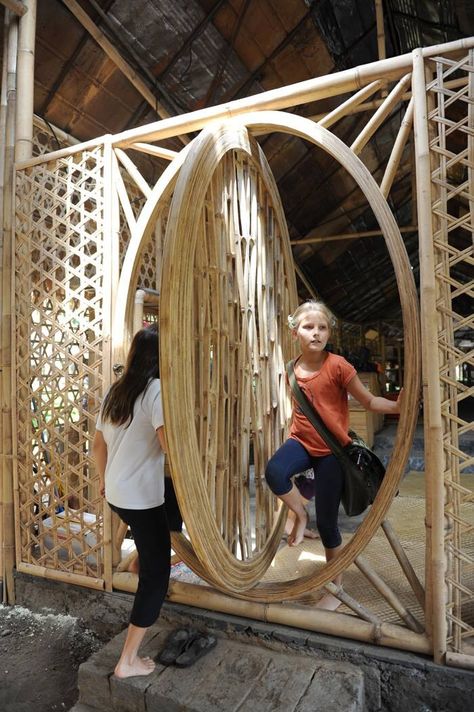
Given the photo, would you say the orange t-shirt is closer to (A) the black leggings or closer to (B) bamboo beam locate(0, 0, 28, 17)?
(A) the black leggings

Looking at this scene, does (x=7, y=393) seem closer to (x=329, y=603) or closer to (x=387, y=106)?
(x=329, y=603)

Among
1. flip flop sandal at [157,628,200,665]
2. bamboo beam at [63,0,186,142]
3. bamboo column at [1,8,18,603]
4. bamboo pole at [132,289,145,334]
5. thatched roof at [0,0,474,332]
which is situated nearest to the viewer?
flip flop sandal at [157,628,200,665]

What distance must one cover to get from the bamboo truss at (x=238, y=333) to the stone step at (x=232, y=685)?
0.54 feet

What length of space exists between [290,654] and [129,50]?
3.97 m

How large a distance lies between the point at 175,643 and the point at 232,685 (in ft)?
1.01

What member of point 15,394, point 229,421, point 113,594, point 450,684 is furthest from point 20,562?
point 450,684

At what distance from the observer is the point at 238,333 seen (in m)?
2.06

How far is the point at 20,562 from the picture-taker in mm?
2348

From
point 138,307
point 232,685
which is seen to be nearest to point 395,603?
point 232,685

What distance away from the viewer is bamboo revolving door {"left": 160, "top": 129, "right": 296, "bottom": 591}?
134cm

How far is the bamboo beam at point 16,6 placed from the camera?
7.70ft

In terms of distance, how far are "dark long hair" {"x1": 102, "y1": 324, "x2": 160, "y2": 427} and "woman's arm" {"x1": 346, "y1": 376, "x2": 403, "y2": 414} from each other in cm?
77

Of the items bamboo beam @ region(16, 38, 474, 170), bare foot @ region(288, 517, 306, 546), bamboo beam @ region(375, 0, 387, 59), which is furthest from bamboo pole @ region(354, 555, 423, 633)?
bamboo beam @ region(375, 0, 387, 59)

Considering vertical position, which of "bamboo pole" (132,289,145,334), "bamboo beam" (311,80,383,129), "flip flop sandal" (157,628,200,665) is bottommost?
"flip flop sandal" (157,628,200,665)
